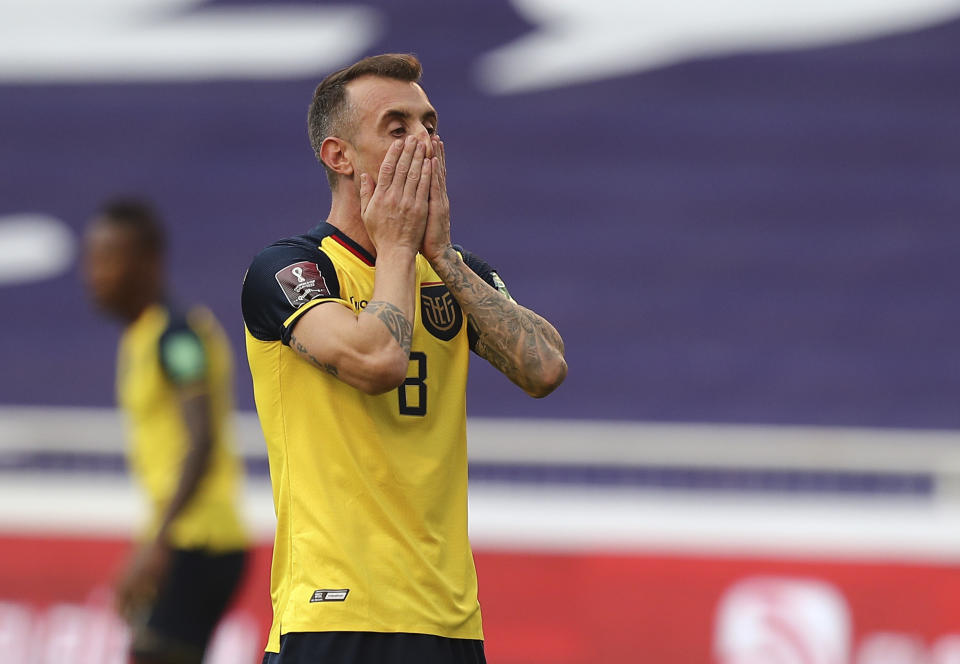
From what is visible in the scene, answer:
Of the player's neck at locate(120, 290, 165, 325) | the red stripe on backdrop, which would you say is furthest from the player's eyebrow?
the red stripe on backdrop

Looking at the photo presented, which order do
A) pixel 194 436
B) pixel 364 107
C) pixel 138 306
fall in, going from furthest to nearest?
pixel 138 306 → pixel 194 436 → pixel 364 107

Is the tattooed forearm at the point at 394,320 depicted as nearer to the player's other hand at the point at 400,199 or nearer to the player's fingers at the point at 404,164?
the player's other hand at the point at 400,199

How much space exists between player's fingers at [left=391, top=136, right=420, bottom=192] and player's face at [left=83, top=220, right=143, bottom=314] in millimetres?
2869

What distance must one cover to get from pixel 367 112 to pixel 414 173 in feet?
0.61

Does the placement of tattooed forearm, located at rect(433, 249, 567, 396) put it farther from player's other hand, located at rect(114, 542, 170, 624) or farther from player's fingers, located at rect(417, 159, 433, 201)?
player's other hand, located at rect(114, 542, 170, 624)

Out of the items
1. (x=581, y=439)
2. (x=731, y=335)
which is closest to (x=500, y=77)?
(x=731, y=335)

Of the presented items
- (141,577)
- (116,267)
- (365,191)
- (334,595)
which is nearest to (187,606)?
(141,577)

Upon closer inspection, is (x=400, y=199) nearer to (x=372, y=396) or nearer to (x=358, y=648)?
(x=372, y=396)

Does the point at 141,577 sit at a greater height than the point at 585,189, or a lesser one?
lesser

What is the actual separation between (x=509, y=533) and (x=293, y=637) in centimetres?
392

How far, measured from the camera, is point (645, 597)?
6.50m

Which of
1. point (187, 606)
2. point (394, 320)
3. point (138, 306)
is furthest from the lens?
point (138, 306)

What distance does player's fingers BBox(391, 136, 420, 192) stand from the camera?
2820 mm

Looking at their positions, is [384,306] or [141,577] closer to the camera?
[384,306]
